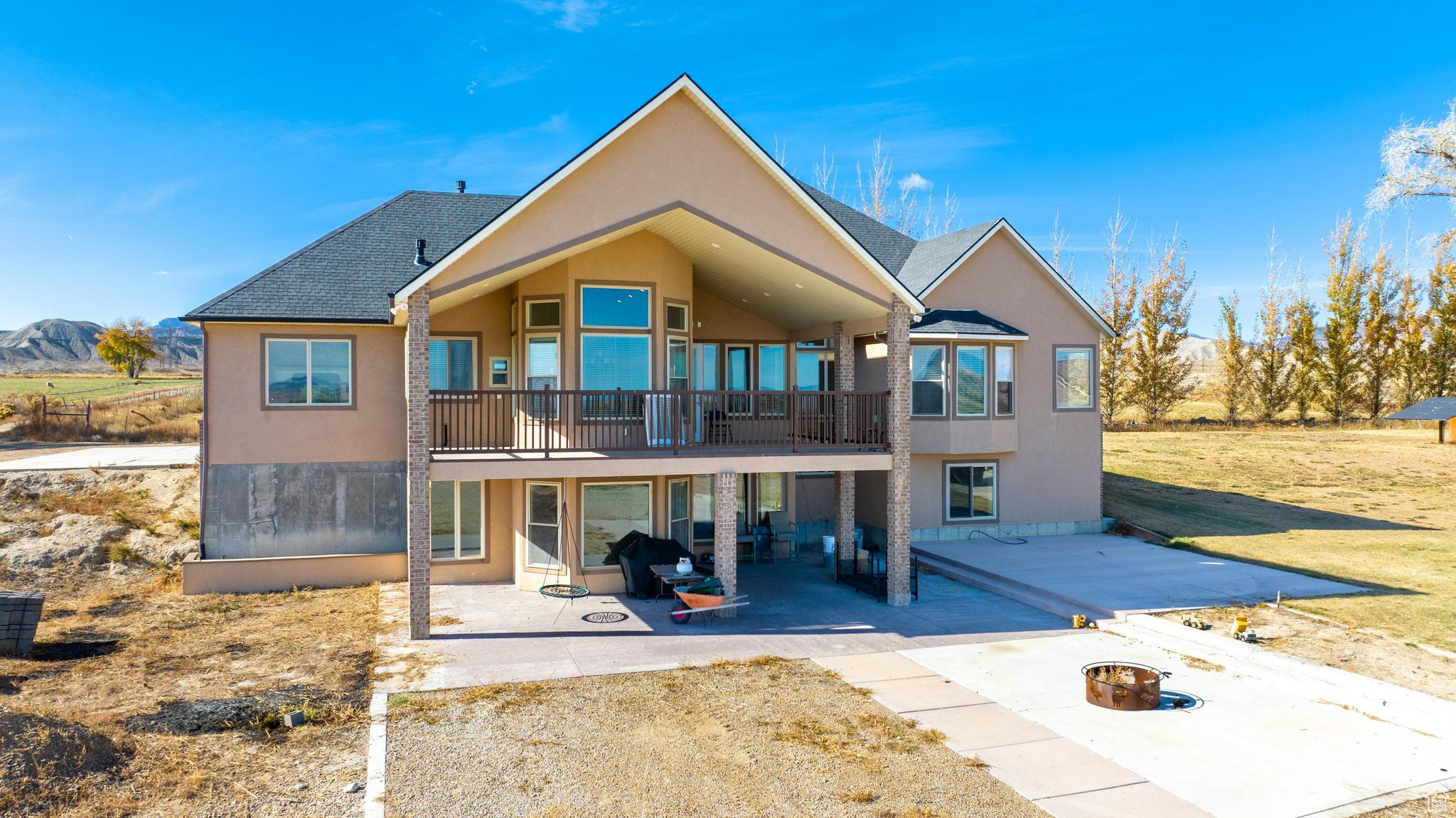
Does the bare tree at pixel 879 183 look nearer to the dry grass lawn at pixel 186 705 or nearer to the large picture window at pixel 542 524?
the large picture window at pixel 542 524

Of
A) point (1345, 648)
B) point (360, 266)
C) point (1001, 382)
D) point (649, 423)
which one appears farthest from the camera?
point (1001, 382)

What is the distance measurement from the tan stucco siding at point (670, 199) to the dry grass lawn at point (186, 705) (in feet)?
19.1

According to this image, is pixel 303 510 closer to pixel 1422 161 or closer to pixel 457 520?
pixel 457 520

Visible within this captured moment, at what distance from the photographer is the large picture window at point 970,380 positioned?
64.8 ft

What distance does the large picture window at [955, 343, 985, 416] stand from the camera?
19.8 metres

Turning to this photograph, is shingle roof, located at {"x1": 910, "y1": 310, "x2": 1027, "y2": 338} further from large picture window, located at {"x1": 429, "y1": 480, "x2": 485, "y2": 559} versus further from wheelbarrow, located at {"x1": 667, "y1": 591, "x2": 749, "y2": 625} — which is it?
large picture window, located at {"x1": 429, "y1": 480, "x2": 485, "y2": 559}

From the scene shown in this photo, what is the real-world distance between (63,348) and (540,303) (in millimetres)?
213404

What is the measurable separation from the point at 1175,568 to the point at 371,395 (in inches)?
655

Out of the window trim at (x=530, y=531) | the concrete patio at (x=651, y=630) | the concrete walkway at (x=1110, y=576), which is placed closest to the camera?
the concrete patio at (x=651, y=630)

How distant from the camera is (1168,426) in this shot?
4144cm

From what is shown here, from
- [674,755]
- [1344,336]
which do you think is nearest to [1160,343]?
[1344,336]

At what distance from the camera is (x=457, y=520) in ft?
54.2

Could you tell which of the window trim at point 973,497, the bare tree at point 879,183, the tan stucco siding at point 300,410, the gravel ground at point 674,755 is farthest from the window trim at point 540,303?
the bare tree at point 879,183

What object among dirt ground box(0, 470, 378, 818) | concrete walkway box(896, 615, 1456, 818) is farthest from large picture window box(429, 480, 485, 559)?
concrete walkway box(896, 615, 1456, 818)
